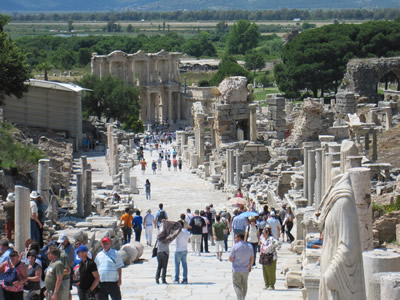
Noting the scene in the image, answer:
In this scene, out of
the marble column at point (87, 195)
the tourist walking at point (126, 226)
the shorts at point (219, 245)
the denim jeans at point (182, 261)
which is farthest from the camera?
the marble column at point (87, 195)

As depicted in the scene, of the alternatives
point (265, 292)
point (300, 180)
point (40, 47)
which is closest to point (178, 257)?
point (265, 292)

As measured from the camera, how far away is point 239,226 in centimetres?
1920

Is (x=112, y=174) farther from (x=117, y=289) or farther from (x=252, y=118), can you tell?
(x=117, y=289)

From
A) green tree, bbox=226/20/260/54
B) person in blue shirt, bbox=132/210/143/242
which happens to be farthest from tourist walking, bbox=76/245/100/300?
green tree, bbox=226/20/260/54

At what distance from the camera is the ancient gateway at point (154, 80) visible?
88812mm

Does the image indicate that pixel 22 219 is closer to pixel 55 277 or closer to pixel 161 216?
pixel 55 277

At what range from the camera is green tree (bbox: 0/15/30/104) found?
3688cm

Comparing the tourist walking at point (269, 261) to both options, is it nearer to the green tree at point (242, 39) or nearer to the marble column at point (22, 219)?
the marble column at point (22, 219)

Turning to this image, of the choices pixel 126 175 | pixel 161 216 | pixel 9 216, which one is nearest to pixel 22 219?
pixel 9 216

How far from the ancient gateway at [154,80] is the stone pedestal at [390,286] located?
260 ft

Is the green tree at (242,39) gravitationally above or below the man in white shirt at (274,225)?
above

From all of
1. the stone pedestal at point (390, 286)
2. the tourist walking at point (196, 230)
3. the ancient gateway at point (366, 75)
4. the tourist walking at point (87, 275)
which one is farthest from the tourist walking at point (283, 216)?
the ancient gateway at point (366, 75)

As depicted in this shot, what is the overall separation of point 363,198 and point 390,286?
16.4ft

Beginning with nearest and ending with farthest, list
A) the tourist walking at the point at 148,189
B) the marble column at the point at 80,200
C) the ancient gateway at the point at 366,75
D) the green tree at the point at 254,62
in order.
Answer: the marble column at the point at 80,200 < the tourist walking at the point at 148,189 < the ancient gateway at the point at 366,75 < the green tree at the point at 254,62
